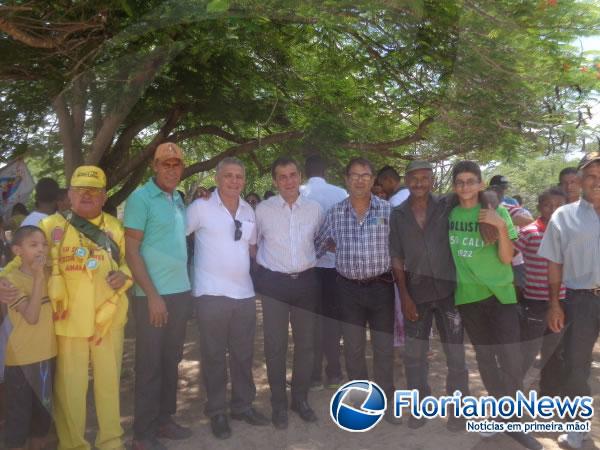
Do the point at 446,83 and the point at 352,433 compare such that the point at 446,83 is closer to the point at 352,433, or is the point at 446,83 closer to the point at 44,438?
the point at 352,433

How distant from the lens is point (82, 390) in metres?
3.24

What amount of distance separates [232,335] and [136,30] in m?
2.88

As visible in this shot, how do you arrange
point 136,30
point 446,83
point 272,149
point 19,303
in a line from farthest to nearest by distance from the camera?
1. point 272,149
2. point 446,83
3. point 136,30
4. point 19,303

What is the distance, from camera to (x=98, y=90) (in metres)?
5.36

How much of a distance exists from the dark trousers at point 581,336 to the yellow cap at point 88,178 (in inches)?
132

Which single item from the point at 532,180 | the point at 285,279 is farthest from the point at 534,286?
the point at 532,180

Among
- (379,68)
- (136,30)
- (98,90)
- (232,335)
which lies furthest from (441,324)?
(98,90)

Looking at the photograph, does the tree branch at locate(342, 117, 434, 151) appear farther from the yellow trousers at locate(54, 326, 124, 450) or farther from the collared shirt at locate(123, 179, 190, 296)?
the yellow trousers at locate(54, 326, 124, 450)

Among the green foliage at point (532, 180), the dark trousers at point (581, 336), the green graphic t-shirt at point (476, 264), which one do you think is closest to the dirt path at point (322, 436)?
the dark trousers at point (581, 336)

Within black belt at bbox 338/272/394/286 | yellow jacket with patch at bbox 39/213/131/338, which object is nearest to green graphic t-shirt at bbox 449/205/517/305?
black belt at bbox 338/272/394/286

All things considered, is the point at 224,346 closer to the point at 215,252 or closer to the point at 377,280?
the point at 215,252

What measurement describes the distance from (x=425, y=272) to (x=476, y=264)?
0.37m

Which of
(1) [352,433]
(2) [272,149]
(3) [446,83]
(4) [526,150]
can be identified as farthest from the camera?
(2) [272,149]

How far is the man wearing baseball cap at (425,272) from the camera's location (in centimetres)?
369
